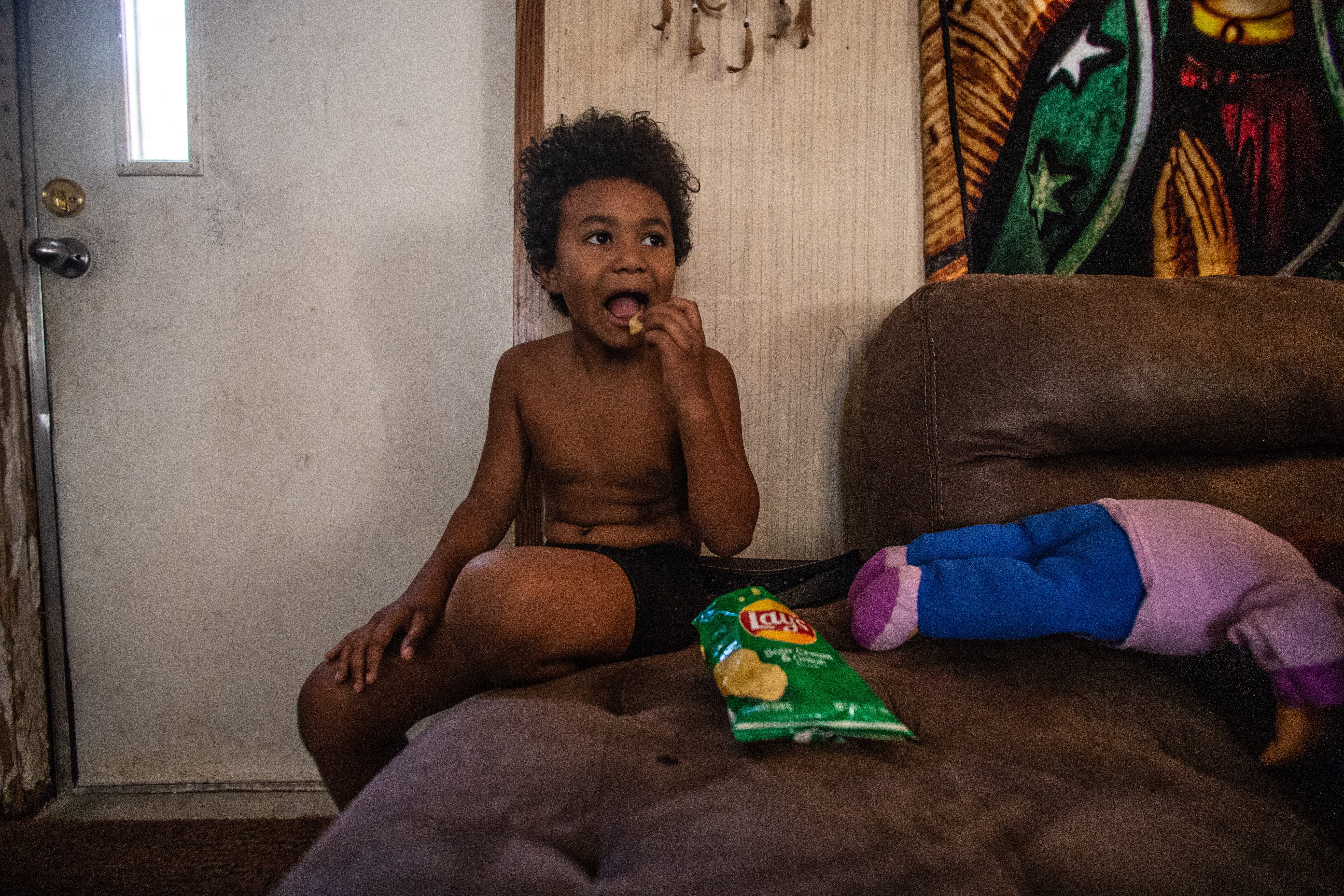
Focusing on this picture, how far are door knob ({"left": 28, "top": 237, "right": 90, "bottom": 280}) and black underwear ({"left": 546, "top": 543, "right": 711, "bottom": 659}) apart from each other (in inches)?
41.6

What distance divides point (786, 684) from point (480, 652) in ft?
1.01

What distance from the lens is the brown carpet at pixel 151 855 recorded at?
33.2 inches

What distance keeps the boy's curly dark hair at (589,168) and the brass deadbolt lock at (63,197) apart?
0.80m

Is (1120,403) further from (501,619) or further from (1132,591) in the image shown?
(501,619)

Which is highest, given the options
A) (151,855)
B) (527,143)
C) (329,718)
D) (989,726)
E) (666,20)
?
(666,20)

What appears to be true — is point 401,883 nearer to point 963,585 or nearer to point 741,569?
point 963,585

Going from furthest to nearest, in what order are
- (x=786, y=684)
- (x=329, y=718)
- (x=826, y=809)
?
(x=329, y=718) < (x=786, y=684) < (x=826, y=809)

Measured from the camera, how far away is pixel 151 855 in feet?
3.02

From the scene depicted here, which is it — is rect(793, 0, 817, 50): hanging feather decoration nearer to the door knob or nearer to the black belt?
the black belt

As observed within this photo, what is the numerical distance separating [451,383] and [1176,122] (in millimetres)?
1429

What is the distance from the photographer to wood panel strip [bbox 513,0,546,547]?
1066 mm

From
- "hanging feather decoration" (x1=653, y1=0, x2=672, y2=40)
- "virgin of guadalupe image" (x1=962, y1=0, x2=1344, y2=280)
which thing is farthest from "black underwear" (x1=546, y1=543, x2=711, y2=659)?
"hanging feather decoration" (x1=653, y1=0, x2=672, y2=40)

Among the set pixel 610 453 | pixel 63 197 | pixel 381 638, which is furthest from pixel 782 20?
pixel 63 197

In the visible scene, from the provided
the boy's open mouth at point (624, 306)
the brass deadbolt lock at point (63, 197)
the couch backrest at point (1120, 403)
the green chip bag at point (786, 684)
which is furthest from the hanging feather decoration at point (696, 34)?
the brass deadbolt lock at point (63, 197)
